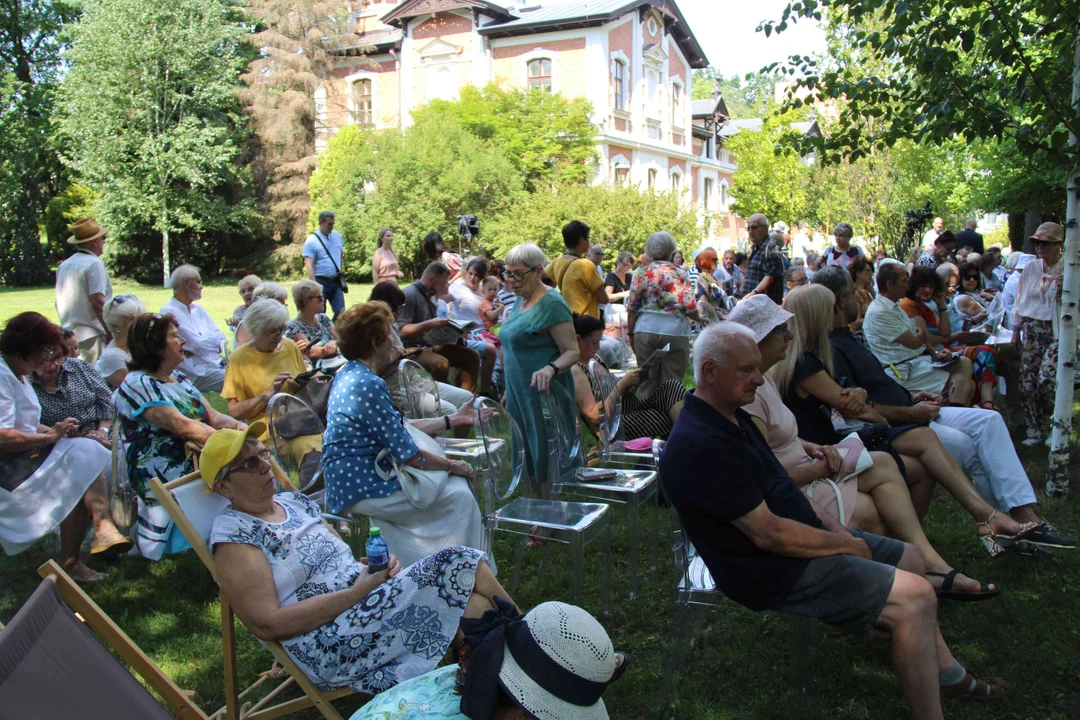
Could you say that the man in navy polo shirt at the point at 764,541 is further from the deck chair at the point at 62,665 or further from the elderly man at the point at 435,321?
the elderly man at the point at 435,321

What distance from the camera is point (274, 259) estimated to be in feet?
108

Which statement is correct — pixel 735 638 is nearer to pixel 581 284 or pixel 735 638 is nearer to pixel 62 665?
pixel 62 665

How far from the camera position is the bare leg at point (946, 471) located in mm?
4039

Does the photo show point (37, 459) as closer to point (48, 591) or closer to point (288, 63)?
point (48, 591)

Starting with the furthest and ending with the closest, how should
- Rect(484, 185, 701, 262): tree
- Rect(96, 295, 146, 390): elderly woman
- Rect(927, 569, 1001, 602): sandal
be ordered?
Rect(484, 185, 701, 262): tree
Rect(96, 295, 146, 390): elderly woman
Rect(927, 569, 1001, 602): sandal

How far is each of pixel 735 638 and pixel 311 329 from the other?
386 cm

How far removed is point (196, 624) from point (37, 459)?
3.91 ft

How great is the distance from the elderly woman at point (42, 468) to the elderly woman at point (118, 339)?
721 millimetres

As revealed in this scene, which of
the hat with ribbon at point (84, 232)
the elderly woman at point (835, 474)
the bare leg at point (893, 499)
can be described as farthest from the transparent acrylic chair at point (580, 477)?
the hat with ribbon at point (84, 232)

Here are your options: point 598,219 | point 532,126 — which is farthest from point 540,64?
point 598,219

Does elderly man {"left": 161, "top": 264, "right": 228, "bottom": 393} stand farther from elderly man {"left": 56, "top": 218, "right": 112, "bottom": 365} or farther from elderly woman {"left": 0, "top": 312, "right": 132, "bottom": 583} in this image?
elderly woman {"left": 0, "top": 312, "right": 132, "bottom": 583}

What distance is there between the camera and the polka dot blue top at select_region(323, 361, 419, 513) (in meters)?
3.54

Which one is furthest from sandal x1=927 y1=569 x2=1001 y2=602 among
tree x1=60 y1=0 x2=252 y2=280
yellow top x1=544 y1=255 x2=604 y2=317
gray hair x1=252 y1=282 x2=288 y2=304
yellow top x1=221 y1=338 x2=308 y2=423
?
tree x1=60 y1=0 x2=252 y2=280

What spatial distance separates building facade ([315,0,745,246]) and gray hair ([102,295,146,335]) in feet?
77.8
